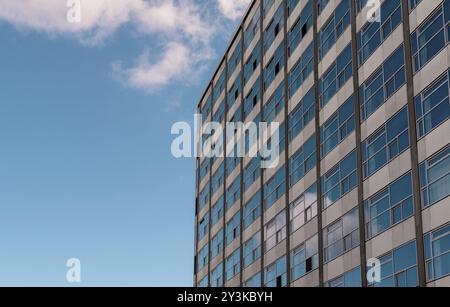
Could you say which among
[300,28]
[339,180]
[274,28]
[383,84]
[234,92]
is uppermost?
[274,28]

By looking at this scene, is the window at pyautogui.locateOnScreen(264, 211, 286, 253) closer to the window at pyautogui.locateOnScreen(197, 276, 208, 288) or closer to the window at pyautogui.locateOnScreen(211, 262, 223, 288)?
the window at pyautogui.locateOnScreen(211, 262, 223, 288)

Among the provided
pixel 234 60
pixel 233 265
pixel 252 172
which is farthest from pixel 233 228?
pixel 234 60

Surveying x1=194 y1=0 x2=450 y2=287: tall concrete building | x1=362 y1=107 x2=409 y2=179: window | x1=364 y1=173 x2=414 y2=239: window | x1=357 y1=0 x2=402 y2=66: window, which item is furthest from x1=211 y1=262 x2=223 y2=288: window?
x1=357 y1=0 x2=402 y2=66: window

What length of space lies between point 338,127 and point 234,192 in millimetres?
22357

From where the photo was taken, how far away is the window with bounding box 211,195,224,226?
6531 cm

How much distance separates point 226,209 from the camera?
63.4 m

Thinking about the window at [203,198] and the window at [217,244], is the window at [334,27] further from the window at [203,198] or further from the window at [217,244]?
the window at [203,198]

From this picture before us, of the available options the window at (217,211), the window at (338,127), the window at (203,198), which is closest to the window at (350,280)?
the window at (338,127)

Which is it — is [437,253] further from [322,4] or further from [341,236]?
[322,4]

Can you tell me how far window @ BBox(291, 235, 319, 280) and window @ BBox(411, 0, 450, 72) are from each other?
13.3m

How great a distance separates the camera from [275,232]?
49031 millimetres

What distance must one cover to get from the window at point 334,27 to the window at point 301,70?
143cm

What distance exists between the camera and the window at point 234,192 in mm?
59781

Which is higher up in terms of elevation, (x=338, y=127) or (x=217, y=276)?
(x=338, y=127)
